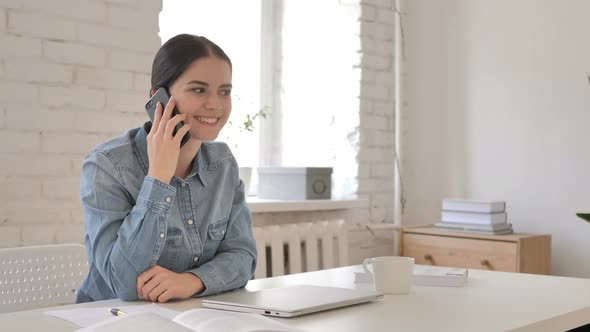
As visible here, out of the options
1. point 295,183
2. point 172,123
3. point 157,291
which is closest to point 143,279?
point 157,291

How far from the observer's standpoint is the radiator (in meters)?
3.06

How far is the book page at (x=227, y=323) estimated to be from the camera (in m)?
1.13

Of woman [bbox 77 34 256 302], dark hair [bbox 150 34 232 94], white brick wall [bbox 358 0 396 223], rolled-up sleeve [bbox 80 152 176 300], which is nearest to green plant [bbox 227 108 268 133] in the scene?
white brick wall [bbox 358 0 396 223]

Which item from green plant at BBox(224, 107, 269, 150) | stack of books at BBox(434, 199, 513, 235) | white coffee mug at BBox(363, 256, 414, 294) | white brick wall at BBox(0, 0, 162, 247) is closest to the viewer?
white coffee mug at BBox(363, 256, 414, 294)

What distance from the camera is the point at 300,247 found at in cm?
323

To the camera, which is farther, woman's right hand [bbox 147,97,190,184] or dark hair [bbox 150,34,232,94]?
dark hair [bbox 150,34,232,94]

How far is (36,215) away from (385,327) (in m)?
1.53

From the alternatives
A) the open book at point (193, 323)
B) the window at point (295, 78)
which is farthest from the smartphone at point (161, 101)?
the window at point (295, 78)

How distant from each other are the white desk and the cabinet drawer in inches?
49.7

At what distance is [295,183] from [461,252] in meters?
0.79

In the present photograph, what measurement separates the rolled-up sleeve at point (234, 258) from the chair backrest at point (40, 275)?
0.38 metres

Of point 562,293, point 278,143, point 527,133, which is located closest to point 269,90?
point 278,143

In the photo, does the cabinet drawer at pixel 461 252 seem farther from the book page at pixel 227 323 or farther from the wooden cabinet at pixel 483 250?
the book page at pixel 227 323

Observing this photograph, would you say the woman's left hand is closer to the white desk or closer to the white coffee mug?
the white desk
